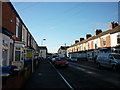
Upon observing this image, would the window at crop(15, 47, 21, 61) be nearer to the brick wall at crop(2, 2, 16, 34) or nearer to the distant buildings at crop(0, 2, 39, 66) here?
the distant buildings at crop(0, 2, 39, 66)

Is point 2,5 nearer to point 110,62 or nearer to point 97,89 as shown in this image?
point 97,89

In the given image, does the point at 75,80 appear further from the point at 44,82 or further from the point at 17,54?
the point at 17,54

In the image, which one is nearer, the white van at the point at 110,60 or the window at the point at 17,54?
the white van at the point at 110,60

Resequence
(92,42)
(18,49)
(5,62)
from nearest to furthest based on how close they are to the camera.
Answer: (5,62) → (18,49) → (92,42)

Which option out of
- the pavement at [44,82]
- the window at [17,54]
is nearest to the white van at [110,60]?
the pavement at [44,82]

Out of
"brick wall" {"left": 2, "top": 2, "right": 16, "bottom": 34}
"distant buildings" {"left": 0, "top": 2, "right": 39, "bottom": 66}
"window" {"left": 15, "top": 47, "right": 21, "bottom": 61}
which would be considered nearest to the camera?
"distant buildings" {"left": 0, "top": 2, "right": 39, "bottom": 66}

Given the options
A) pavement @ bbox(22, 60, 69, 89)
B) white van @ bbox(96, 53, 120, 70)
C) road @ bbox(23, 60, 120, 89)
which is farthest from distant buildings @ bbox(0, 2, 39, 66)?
white van @ bbox(96, 53, 120, 70)

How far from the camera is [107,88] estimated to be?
289 inches

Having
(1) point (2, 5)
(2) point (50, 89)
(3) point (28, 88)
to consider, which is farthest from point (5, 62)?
(2) point (50, 89)

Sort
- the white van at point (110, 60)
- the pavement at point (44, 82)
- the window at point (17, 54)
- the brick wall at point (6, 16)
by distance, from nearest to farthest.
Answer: the pavement at point (44, 82)
the brick wall at point (6, 16)
the white van at point (110, 60)
the window at point (17, 54)

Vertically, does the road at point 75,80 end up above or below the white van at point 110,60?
below

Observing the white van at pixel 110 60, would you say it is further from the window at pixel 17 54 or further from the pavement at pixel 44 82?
the window at pixel 17 54

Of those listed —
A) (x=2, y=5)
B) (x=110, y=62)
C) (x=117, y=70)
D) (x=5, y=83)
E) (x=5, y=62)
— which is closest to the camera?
(x=5, y=83)

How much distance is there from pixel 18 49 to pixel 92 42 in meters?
26.1
